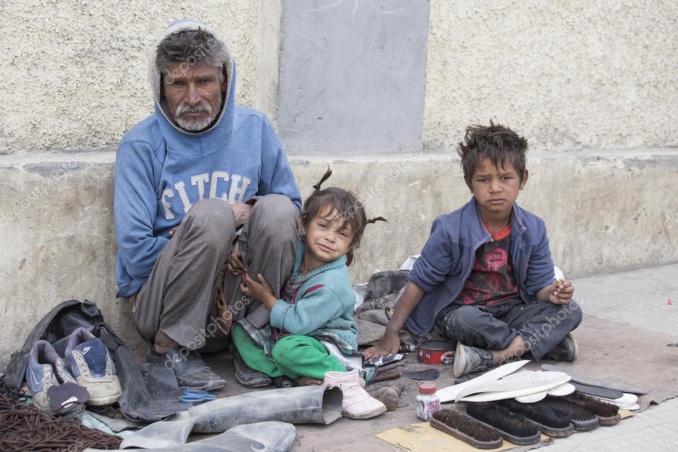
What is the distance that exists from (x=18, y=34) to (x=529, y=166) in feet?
10.1

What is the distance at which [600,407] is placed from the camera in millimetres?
3516

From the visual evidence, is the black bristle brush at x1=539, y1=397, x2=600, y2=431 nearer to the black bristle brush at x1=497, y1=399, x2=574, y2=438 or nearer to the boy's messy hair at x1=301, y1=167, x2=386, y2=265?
the black bristle brush at x1=497, y1=399, x2=574, y2=438

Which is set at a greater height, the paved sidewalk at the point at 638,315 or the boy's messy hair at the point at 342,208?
the boy's messy hair at the point at 342,208

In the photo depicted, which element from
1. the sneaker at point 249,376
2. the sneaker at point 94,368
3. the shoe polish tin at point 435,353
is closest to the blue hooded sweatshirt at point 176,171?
the sneaker at point 94,368

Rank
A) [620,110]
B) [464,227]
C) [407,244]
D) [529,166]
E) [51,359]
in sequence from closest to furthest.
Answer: [51,359] → [464,227] → [407,244] → [529,166] → [620,110]

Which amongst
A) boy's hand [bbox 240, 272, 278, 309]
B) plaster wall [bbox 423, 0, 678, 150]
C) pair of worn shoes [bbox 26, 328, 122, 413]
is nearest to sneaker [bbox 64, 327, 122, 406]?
pair of worn shoes [bbox 26, 328, 122, 413]

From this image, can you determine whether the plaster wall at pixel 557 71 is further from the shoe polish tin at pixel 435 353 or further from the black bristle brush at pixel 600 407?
the black bristle brush at pixel 600 407

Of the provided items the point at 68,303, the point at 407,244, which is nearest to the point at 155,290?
the point at 68,303

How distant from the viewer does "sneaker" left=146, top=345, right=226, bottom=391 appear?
3.63 meters

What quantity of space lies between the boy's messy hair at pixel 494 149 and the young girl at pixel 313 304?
67cm

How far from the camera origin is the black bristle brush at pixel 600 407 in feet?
11.4

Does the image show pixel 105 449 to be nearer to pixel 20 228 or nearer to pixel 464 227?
pixel 20 228

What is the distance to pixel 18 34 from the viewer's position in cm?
376

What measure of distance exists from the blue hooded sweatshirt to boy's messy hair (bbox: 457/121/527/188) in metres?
0.83
